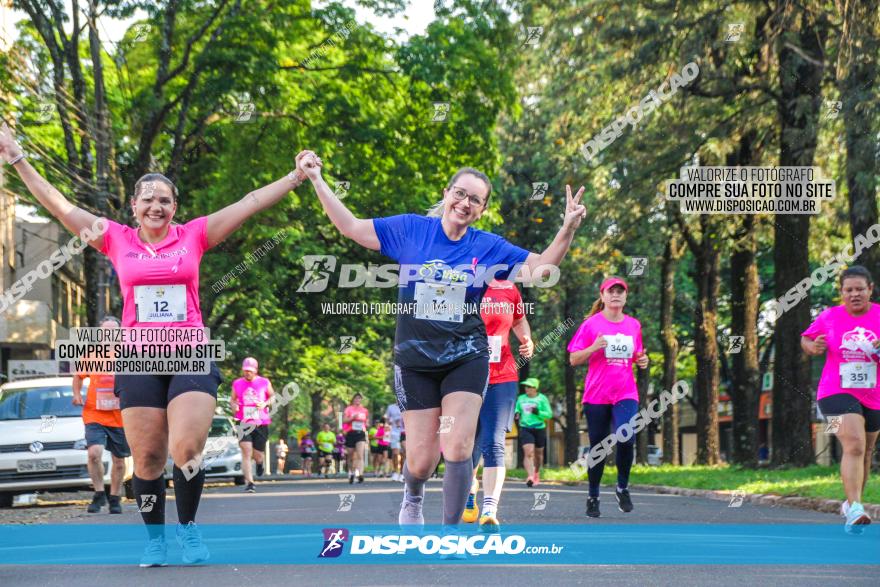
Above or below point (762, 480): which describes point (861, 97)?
above

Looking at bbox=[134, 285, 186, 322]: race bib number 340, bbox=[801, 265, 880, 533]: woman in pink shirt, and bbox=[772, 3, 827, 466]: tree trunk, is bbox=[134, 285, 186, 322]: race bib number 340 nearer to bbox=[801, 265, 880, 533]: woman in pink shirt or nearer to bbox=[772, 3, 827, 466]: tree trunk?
bbox=[801, 265, 880, 533]: woman in pink shirt

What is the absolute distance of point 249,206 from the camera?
7387 mm

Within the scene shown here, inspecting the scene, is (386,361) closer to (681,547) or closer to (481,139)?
(481,139)

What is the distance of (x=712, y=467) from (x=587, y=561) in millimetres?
21265

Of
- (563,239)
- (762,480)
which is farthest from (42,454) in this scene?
A: (563,239)

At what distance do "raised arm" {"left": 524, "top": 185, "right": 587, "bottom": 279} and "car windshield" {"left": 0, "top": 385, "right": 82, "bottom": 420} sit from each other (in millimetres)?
13254

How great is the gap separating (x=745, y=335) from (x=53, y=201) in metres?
20.7

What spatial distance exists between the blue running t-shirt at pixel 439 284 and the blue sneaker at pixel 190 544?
1488mm

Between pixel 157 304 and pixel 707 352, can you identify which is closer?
pixel 157 304

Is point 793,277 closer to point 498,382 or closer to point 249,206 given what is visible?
point 498,382

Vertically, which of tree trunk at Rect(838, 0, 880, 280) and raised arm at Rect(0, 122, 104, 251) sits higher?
tree trunk at Rect(838, 0, 880, 280)

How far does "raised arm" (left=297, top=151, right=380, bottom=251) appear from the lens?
710 cm

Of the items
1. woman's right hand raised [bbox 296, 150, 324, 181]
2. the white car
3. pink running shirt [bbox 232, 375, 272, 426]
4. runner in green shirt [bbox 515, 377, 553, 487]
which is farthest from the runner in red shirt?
runner in green shirt [bbox 515, 377, 553, 487]

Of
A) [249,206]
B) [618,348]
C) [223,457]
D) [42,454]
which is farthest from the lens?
[223,457]
